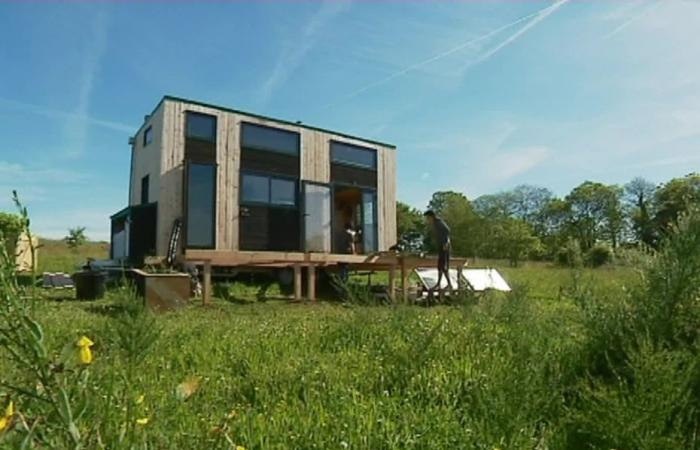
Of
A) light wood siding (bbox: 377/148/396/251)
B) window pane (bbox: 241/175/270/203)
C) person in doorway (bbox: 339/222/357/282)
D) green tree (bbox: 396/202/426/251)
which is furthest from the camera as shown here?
green tree (bbox: 396/202/426/251)

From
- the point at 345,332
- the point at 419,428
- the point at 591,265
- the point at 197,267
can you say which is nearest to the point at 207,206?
the point at 197,267

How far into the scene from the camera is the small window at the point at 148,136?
586 inches

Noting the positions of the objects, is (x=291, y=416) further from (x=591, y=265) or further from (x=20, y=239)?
(x=591, y=265)

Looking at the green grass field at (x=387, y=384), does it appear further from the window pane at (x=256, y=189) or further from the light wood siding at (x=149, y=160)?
the window pane at (x=256, y=189)

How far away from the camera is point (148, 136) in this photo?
1526 centimetres

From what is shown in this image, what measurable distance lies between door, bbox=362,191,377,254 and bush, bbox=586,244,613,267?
1247 cm

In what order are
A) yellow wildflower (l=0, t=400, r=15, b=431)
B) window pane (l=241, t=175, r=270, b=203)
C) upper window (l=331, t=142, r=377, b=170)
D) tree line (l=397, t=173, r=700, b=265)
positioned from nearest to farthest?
yellow wildflower (l=0, t=400, r=15, b=431), window pane (l=241, t=175, r=270, b=203), upper window (l=331, t=142, r=377, b=170), tree line (l=397, t=173, r=700, b=265)

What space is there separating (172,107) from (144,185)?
299cm

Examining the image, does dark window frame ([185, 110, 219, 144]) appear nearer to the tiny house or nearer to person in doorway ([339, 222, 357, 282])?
the tiny house

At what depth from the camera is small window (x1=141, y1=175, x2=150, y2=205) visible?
15.0 m

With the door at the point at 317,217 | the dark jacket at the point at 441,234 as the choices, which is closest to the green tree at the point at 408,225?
the door at the point at 317,217

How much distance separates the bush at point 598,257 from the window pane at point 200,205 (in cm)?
1076

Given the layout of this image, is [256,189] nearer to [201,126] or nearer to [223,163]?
[223,163]

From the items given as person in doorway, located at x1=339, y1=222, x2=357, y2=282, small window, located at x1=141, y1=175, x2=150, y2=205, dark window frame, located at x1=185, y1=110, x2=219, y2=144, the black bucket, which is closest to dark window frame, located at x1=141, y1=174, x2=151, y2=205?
small window, located at x1=141, y1=175, x2=150, y2=205
